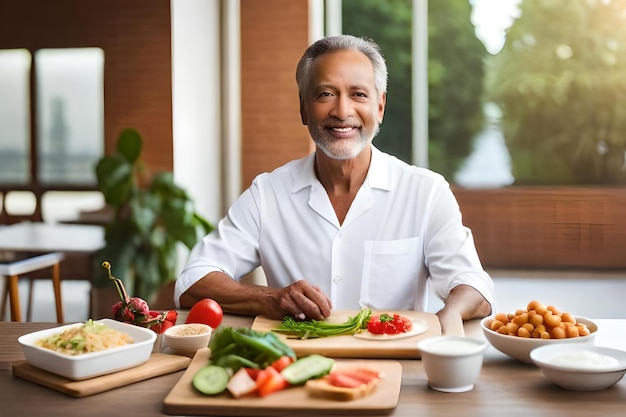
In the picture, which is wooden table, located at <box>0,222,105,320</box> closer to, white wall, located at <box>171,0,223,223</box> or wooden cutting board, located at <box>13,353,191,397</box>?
white wall, located at <box>171,0,223,223</box>

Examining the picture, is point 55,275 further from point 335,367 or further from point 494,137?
point 494,137

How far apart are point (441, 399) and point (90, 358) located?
2.31ft

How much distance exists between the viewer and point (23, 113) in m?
5.32

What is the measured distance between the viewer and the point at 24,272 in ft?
15.9

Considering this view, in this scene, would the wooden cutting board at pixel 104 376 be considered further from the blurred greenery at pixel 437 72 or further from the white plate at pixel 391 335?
the blurred greenery at pixel 437 72

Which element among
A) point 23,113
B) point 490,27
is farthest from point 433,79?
point 23,113

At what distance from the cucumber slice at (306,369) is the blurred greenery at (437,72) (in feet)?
19.6

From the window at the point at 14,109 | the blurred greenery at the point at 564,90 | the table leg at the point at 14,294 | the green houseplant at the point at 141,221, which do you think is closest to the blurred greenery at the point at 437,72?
the blurred greenery at the point at 564,90

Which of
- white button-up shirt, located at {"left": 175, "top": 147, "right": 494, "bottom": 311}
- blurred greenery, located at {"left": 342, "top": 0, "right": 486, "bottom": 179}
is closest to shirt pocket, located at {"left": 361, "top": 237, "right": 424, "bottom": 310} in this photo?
white button-up shirt, located at {"left": 175, "top": 147, "right": 494, "bottom": 311}

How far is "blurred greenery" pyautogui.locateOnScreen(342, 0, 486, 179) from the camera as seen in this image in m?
7.51

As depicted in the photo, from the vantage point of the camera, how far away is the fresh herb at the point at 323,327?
1.99 meters

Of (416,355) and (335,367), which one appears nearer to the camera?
(335,367)

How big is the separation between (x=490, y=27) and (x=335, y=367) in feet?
21.4

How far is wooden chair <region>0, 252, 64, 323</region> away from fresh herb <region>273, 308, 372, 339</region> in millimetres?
2934
